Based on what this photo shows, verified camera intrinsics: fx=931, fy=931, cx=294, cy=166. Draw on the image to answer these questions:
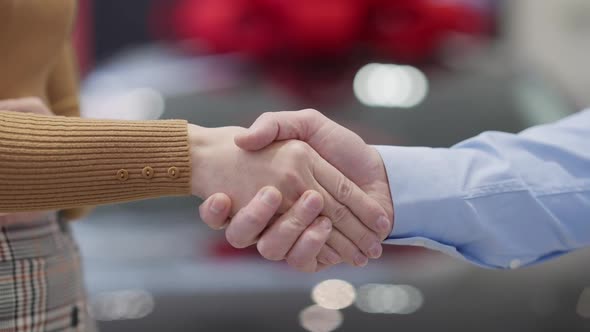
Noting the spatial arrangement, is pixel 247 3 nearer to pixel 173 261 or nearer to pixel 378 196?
pixel 173 261

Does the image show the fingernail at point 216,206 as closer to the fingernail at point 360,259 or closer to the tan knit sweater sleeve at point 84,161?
the tan knit sweater sleeve at point 84,161

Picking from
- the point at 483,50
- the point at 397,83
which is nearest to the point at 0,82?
the point at 397,83

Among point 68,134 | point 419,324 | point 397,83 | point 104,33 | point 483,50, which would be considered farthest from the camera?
point 104,33

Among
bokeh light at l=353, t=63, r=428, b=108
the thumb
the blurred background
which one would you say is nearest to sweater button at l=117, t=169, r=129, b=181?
the thumb

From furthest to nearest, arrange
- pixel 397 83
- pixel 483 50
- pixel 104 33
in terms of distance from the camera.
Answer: pixel 104 33
pixel 483 50
pixel 397 83

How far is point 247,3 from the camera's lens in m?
1.92

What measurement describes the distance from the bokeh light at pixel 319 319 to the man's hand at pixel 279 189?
0.32 m

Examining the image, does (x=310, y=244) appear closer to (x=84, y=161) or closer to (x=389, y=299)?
Result: (x=84, y=161)

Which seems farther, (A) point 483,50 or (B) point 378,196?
(A) point 483,50

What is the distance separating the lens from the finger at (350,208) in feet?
3.32

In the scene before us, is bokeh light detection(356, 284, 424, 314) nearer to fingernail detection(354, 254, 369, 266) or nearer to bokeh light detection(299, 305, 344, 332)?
bokeh light detection(299, 305, 344, 332)

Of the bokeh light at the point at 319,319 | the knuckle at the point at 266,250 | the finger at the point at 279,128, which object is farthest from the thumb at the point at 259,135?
the bokeh light at the point at 319,319

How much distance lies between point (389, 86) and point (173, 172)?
79 cm

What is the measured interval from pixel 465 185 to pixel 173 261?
0.62 m
